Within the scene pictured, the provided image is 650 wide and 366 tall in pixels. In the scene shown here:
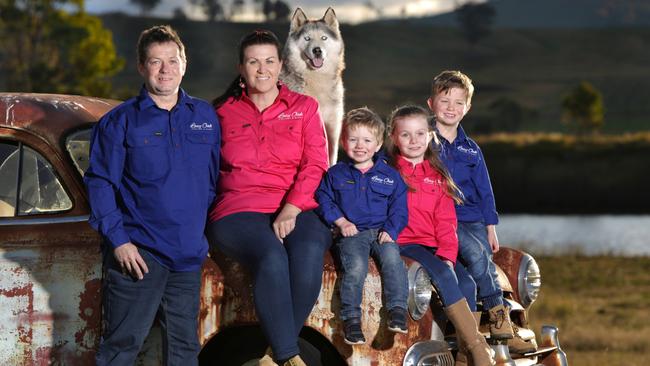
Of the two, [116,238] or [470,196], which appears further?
[470,196]

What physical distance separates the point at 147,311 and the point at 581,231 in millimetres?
38667

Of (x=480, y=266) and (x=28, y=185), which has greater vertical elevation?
(x=28, y=185)

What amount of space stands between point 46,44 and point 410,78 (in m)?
63.4

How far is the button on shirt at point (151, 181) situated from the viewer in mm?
4738

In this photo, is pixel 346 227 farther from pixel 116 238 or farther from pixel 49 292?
pixel 49 292

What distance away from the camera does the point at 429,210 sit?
5293mm

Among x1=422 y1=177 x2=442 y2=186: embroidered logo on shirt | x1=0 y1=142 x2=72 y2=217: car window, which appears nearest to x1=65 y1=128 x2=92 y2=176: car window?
x1=0 y1=142 x2=72 y2=217: car window

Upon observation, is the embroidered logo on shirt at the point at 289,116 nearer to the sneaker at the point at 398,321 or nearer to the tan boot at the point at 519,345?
the sneaker at the point at 398,321

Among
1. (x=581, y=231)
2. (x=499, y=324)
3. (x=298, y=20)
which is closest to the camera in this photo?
(x=499, y=324)

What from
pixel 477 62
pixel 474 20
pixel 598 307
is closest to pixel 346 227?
pixel 598 307

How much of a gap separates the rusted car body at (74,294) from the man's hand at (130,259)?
0.32 metres

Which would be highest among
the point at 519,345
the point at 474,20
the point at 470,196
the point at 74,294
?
the point at 474,20

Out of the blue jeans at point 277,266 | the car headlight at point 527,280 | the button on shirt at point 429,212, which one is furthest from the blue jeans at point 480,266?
the blue jeans at point 277,266

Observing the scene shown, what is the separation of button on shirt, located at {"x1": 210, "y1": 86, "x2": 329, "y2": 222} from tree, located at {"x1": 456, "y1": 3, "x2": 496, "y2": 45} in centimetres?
12418
